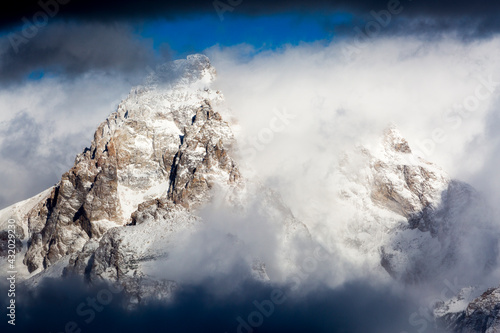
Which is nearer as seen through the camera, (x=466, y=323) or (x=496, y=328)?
(x=496, y=328)
